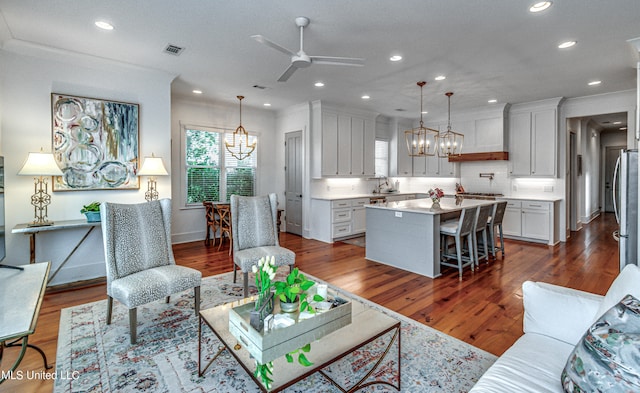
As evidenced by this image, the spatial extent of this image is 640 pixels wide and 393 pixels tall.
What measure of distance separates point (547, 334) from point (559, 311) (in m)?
0.15

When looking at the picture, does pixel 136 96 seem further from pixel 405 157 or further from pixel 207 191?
pixel 405 157

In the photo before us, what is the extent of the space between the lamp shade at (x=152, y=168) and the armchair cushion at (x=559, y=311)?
13.5 ft

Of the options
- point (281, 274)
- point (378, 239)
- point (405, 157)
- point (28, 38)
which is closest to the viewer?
point (28, 38)

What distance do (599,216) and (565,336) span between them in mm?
10431

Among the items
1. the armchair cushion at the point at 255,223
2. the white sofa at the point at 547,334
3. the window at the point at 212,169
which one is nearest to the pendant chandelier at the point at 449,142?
the armchair cushion at the point at 255,223

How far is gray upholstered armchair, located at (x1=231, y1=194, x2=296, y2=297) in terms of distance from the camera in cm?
346

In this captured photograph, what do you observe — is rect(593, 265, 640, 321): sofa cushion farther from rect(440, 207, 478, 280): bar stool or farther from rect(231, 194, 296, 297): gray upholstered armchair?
rect(231, 194, 296, 297): gray upholstered armchair

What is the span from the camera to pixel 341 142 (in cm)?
663

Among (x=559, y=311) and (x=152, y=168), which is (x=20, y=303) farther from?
(x=559, y=311)

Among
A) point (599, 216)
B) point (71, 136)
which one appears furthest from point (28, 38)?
point (599, 216)

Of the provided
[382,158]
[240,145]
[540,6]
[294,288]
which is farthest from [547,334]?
[382,158]

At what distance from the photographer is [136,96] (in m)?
4.22

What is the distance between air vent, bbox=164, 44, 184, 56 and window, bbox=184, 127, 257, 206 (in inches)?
98.1

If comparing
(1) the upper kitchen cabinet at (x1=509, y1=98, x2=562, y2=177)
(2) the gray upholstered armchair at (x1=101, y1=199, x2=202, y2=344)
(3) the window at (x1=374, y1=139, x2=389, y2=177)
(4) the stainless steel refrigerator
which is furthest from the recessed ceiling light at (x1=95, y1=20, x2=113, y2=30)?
(1) the upper kitchen cabinet at (x1=509, y1=98, x2=562, y2=177)
